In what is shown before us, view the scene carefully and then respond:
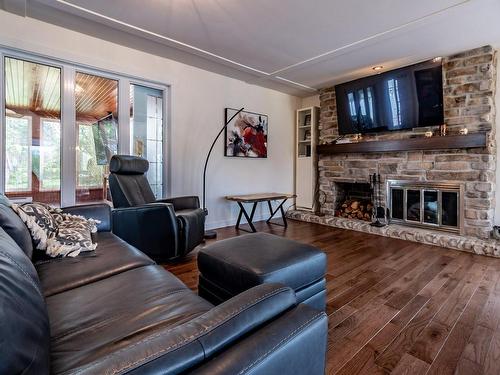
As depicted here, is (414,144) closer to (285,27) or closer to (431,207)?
(431,207)

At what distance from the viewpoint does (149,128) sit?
3.68 metres

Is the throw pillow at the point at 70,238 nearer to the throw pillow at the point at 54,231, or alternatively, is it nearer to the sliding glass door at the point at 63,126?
the throw pillow at the point at 54,231

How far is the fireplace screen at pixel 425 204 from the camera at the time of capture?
3539mm

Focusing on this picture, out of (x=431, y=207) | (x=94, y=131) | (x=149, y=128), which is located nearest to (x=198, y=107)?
(x=149, y=128)

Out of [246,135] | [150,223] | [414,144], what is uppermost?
[246,135]

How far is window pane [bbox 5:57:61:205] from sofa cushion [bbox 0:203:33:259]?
70.6 inches

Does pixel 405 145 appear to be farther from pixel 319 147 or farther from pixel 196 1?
pixel 196 1

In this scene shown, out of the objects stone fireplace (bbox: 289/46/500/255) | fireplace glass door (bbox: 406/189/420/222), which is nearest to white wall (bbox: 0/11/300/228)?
stone fireplace (bbox: 289/46/500/255)

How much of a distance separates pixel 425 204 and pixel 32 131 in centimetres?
483

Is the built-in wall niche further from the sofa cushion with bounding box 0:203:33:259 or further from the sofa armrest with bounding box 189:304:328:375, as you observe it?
the sofa armrest with bounding box 189:304:328:375

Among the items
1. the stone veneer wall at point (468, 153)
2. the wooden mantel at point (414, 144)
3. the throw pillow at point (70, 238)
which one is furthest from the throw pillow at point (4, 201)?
the stone veneer wall at point (468, 153)

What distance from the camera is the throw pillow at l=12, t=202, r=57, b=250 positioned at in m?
1.52

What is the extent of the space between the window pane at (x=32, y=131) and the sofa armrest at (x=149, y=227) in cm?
100

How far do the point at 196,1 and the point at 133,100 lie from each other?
162cm
